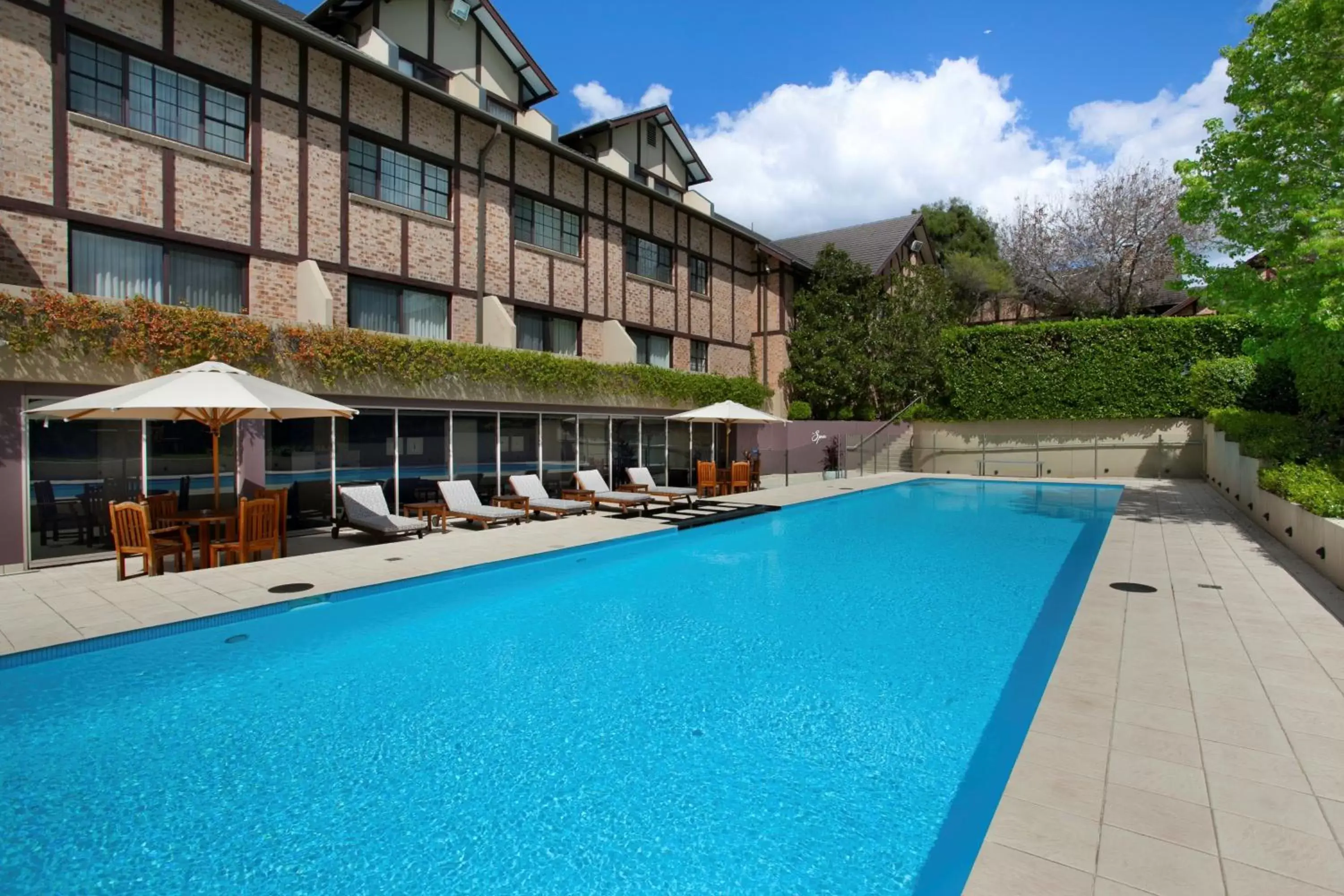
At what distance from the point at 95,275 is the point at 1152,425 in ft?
90.3

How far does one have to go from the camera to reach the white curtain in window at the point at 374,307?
12562 mm

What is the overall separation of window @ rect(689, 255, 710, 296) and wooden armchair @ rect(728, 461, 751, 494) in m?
6.23

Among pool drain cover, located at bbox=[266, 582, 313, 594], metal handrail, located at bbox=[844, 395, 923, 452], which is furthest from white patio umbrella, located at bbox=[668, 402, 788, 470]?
pool drain cover, located at bbox=[266, 582, 313, 594]

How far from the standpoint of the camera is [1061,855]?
2693 millimetres

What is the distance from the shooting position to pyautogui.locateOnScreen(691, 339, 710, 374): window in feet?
69.8

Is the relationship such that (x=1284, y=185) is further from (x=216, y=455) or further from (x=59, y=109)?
(x=59, y=109)

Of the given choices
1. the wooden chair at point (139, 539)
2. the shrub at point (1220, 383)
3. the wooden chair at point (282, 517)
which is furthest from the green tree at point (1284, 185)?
the wooden chair at point (139, 539)

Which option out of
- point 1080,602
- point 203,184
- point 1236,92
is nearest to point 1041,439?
point 1236,92

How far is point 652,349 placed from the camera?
19.7 meters

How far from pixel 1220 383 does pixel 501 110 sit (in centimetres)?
2271

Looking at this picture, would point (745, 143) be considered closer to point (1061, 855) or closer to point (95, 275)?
point (95, 275)

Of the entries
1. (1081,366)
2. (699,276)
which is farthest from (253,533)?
(1081,366)

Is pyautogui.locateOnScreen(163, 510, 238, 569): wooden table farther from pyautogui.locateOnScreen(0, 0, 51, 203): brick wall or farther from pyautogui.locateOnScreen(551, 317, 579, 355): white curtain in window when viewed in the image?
pyautogui.locateOnScreen(551, 317, 579, 355): white curtain in window

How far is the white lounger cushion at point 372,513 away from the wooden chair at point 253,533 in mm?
1579
